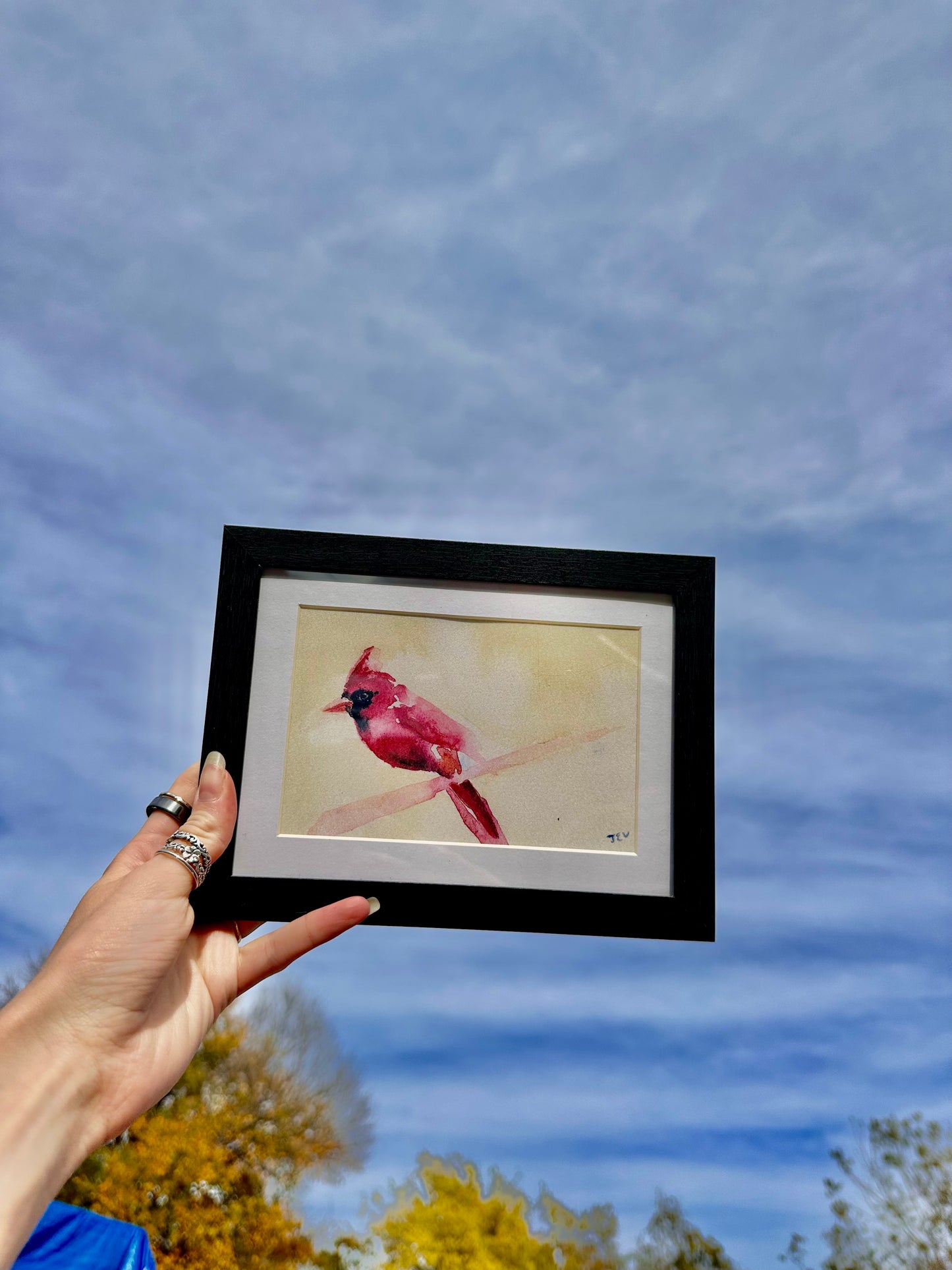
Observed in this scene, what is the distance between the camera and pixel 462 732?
1625 mm

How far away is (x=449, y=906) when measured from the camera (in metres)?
1.54

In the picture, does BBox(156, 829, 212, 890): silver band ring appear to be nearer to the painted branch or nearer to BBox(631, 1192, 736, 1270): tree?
the painted branch

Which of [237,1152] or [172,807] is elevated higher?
[172,807]

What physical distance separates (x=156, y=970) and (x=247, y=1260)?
3.26 metres

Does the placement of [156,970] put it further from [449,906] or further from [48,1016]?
[449,906]

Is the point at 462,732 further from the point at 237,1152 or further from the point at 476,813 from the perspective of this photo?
the point at 237,1152

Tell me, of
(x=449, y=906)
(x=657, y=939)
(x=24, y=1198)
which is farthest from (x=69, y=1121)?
(x=657, y=939)

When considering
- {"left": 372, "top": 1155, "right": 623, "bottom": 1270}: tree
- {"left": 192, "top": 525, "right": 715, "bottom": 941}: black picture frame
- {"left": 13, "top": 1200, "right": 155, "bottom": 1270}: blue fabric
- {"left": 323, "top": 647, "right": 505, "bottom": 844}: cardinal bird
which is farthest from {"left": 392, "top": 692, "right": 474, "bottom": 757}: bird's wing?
{"left": 372, "top": 1155, "right": 623, "bottom": 1270}: tree

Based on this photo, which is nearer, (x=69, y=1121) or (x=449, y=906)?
(x=69, y=1121)

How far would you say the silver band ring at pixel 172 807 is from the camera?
5.46ft

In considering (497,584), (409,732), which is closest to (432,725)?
(409,732)

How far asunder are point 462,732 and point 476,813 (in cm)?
14

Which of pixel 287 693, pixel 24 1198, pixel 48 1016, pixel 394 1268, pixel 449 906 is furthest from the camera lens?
pixel 394 1268

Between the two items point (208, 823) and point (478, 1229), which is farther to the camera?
point (478, 1229)
